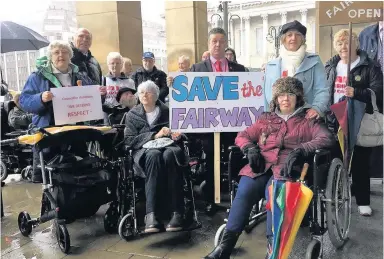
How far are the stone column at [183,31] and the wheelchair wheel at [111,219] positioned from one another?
5757 mm

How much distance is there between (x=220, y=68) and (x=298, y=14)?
133 ft

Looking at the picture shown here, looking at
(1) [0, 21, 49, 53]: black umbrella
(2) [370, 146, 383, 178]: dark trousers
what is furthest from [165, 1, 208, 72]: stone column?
(2) [370, 146, 383, 178]: dark trousers

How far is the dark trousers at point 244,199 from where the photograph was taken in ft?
8.38

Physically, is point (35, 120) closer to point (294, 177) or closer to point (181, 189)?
point (181, 189)

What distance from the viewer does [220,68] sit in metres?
3.68

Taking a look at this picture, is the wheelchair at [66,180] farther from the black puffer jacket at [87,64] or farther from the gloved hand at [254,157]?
the gloved hand at [254,157]

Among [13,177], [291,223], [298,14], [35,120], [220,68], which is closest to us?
[291,223]

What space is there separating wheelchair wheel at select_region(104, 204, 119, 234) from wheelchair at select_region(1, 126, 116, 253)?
10cm

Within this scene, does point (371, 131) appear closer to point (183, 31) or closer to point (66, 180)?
point (66, 180)

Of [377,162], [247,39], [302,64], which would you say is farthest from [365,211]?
[247,39]

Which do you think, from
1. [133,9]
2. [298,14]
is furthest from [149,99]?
[298,14]

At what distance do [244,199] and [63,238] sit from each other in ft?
4.94

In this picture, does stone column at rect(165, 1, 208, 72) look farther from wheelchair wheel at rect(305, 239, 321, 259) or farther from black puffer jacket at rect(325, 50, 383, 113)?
wheelchair wheel at rect(305, 239, 321, 259)

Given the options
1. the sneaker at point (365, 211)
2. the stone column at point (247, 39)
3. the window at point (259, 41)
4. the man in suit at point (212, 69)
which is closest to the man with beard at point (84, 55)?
the man in suit at point (212, 69)
